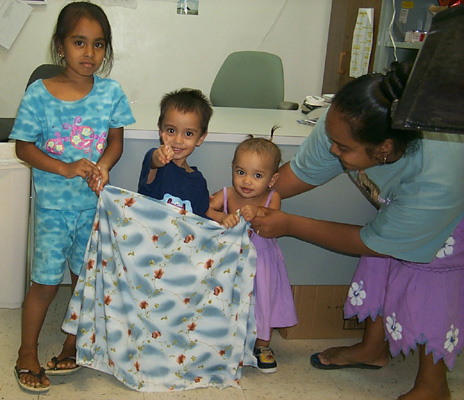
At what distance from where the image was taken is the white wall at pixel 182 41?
385cm

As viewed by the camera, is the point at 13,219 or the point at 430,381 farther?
the point at 13,219

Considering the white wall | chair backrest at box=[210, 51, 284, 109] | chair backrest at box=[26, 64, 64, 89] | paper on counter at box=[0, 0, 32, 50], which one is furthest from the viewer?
the white wall

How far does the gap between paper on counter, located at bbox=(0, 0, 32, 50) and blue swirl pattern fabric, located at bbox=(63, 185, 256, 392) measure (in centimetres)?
269

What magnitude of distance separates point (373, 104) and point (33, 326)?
3.79ft

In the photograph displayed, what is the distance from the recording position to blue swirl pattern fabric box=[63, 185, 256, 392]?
5.19ft

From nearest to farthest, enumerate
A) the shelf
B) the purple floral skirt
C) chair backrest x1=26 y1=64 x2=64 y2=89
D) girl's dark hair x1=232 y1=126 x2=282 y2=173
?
the purple floral skirt, girl's dark hair x1=232 y1=126 x2=282 y2=173, chair backrest x1=26 y1=64 x2=64 y2=89, the shelf

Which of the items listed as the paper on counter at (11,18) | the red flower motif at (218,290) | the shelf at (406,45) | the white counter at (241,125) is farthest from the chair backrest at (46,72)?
the shelf at (406,45)

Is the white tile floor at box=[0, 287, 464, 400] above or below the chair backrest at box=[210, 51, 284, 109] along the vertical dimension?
below

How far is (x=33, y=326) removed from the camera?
169cm

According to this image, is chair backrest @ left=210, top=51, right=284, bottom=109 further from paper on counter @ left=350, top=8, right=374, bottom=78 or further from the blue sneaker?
the blue sneaker

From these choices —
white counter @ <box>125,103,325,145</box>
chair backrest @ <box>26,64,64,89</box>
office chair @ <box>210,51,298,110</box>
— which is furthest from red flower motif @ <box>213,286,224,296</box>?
office chair @ <box>210,51,298,110</box>

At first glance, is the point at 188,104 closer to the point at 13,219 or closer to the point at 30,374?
the point at 13,219

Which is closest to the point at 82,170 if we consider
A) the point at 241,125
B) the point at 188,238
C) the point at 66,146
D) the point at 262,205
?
the point at 66,146

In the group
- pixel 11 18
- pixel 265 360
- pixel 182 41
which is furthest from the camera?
pixel 182 41
